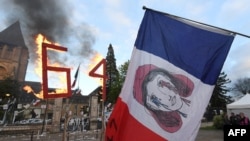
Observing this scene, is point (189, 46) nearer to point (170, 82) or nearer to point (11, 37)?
→ point (170, 82)

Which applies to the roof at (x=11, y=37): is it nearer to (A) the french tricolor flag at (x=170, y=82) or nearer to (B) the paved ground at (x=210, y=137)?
(B) the paved ground at (x=210, y=137)

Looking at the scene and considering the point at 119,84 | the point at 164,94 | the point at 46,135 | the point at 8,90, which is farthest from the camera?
the point at 119,84

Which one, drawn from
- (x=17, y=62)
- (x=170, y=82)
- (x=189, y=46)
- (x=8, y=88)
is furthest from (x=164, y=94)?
(x=17, y=62)

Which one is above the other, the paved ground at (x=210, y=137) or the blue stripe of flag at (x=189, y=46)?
the blue stripe of flag at (x=189, y=46)

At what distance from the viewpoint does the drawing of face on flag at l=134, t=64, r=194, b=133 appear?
3281 millimetres

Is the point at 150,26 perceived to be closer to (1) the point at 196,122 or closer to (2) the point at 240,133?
(1) the point at 196,122

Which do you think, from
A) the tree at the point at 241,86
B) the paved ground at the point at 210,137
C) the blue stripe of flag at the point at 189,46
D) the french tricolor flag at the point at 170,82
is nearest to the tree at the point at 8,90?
the paved ground at the point at 210,137

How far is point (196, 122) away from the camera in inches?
128

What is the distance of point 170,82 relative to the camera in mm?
3387

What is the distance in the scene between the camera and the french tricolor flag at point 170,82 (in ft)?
10.8

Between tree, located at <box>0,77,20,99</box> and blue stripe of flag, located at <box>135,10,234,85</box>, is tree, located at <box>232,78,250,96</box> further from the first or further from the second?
blue stripe of flag, located at <box>135,10,234,85</box>

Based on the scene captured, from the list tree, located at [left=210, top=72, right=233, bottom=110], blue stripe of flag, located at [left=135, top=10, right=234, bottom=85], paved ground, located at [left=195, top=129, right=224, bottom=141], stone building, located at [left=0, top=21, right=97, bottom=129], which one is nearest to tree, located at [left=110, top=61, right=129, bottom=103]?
stone building, located at [left=0, top=21, right=97, bottom=129]

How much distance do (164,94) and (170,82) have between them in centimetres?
16

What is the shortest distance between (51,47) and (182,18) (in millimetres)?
3472
